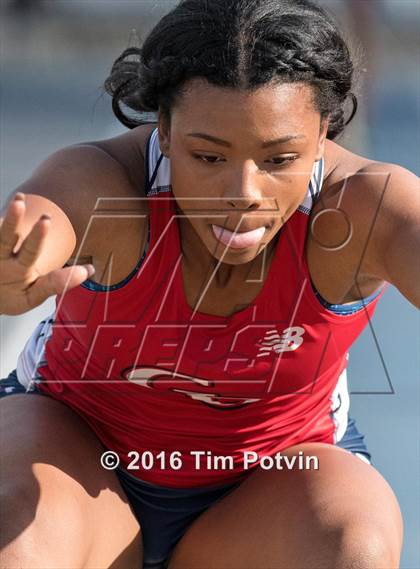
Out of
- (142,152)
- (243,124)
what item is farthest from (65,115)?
(243,124)

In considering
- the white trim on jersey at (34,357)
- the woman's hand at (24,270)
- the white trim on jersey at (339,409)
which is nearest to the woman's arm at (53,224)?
the woman's hand at (24,270)

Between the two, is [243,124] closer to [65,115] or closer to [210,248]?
[210,248]

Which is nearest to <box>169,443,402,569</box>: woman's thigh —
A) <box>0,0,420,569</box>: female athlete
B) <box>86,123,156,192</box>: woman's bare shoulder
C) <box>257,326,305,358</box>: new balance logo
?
<box>0,0,420,569</box>: female athlete

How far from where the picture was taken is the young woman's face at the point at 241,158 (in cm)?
103

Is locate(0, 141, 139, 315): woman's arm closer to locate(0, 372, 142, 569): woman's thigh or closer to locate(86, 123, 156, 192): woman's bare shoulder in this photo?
locate(86, 123, 156, 192): woman's bare shoulder

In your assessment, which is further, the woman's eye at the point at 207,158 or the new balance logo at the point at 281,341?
the new balance logo at the point at 281,341

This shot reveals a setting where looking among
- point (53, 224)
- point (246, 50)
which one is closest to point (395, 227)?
point (246, 50)

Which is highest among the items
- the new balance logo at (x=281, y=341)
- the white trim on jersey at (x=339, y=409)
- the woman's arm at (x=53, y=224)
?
the woman's arm at (x=53, y=224)

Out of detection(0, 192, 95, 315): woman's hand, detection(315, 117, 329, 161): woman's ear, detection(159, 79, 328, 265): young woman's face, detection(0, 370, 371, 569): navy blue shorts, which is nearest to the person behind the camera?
detection(0, 192, 95, 315): woman's hand

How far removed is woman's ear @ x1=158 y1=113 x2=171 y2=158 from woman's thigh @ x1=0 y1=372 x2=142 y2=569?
337mm

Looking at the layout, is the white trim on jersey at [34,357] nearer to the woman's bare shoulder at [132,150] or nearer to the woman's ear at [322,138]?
the woman's bare shoulder at [132,150]

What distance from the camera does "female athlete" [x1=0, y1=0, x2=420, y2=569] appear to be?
1.05m

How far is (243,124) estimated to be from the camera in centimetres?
102

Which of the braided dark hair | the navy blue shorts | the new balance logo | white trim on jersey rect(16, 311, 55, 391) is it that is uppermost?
the braided dark hair
